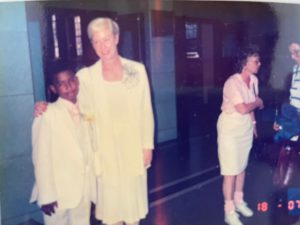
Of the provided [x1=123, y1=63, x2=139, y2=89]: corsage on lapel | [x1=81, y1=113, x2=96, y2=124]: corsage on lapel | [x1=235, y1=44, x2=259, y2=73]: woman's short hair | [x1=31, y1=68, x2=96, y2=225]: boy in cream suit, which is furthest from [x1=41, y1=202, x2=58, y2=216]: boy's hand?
[x1=235, y1=44, x2=259, y2=73]: woman's short hair

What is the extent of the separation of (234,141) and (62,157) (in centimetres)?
71

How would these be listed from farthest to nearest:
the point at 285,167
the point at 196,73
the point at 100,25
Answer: the point at 285,167
the point at 196,73
the point at 100,25

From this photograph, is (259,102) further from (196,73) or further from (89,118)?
(89,118)

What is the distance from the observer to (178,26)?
1.35m

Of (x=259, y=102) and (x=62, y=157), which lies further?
(x=259, y=102)

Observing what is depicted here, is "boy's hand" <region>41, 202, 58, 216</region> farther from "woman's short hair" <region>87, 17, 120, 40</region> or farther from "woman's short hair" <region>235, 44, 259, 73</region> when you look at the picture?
"woman's short hair" <region>235, 44, 259, 73</region>

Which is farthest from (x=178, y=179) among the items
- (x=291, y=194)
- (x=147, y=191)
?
(x=291, y=194)

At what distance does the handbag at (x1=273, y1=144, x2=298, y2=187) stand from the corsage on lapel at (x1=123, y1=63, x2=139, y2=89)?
758 millimetres

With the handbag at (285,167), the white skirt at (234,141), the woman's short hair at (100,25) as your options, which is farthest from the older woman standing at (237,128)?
the woman's short hair at (100,25)

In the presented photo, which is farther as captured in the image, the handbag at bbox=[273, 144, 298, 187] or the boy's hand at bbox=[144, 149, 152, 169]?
the handbag at bbox=[273, 144, 298, 187]

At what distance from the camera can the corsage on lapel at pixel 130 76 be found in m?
1.30

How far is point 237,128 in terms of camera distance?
1.46 metres

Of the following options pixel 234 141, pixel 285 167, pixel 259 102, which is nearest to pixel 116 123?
pixel 234 141

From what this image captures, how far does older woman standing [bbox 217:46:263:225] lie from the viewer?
56.4 inches
